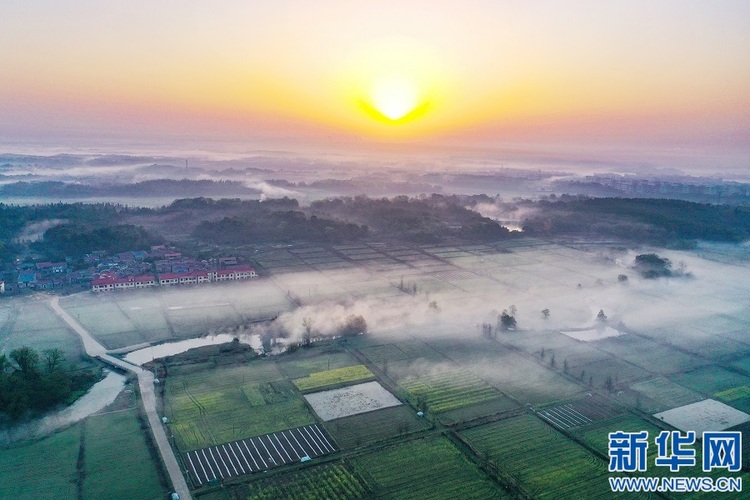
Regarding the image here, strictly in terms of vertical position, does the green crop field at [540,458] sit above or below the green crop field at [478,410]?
below

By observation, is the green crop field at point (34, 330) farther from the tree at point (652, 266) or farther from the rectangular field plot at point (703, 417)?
the tree at point (652, 266)

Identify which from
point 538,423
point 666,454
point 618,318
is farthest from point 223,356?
point 618,318

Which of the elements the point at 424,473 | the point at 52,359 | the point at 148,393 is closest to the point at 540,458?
the point at 424,473

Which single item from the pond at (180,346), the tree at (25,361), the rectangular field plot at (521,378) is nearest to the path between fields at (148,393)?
the pond at (180,346)

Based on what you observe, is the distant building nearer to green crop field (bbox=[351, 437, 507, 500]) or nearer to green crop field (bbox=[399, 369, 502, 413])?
green crop field (bbox=[399, 369, 502, 413])

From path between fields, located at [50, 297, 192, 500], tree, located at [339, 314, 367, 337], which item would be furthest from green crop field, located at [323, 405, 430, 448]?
tree, located at [339, 314, 367, 337]
